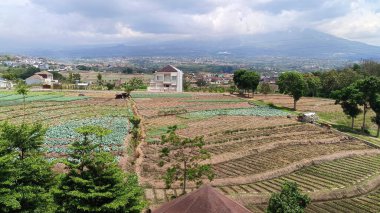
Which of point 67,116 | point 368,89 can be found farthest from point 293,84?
point 67,116

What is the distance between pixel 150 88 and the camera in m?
82.2

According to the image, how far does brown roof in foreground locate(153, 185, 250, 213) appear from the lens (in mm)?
11766

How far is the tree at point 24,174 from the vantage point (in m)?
13.1

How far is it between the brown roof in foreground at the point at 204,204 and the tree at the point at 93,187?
6.62 ft

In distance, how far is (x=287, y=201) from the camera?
15.6 meters

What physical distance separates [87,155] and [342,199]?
1663 cm

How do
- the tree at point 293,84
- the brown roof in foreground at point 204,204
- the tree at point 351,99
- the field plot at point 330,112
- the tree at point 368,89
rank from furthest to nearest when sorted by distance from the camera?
the tree at point 293,84 < the field plot at point 330,112 < the tree at point 351,99 < the tree at point 368,89 < the brown roof in foreground at point 204,204

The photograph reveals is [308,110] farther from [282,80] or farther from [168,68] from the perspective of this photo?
[168,68]

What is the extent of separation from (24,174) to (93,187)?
10.0 feet

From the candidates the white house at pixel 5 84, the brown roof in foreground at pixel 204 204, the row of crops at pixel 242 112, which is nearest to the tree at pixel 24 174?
the brown roof in foreground at pixel 204 204

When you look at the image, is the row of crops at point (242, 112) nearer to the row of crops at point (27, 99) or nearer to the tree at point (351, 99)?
the tree at point (351, 99)

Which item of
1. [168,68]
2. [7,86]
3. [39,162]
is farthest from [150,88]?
[39,162]

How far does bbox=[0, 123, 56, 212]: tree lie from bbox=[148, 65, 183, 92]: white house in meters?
66.7

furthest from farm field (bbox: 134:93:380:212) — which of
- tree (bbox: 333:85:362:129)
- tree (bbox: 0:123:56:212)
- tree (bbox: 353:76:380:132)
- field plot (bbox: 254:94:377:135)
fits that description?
tree (bbox: 0:123:56:212)
